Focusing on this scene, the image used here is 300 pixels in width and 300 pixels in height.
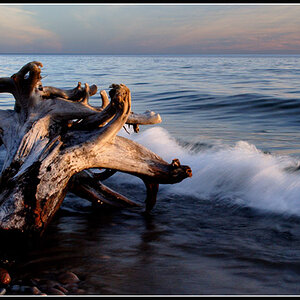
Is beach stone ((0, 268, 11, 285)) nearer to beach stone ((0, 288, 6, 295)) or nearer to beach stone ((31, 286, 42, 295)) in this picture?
beach stone ((0, 288, 6, 295))

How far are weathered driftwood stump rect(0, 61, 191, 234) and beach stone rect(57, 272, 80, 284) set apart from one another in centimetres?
55

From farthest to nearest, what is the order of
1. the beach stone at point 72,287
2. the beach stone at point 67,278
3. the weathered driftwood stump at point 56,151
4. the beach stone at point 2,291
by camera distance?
the weathered driftwood stump at point 56,151 → the beach stone at point 67,278 → the beach stone at point 72,287 → the beach stone at point 2,291

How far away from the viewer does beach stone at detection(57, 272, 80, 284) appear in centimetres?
286

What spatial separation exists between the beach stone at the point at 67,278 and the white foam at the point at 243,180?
2847mm

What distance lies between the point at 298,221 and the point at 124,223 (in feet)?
6.98

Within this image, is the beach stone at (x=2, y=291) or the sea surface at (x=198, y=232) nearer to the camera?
the beach stone at (x=2, y=291)

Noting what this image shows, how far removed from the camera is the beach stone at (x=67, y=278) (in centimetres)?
286

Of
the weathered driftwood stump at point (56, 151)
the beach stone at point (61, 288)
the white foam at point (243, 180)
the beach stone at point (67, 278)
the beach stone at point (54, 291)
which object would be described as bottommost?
the beach stone at point (67, 278)

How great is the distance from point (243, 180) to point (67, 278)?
3.69m

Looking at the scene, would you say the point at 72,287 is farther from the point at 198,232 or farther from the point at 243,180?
the point at 243,180

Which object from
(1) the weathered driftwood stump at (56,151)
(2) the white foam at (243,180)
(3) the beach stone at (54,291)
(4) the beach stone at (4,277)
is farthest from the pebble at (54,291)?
(2) the white foam at (243,180)

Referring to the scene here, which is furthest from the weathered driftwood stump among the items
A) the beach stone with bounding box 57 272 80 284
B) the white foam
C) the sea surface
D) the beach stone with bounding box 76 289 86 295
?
the white foam

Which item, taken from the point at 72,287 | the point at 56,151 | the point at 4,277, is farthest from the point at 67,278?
the point at 56,151

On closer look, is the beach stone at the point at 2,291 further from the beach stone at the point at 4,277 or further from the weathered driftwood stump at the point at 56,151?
the weathered driftwood stump at the point at 56,151
